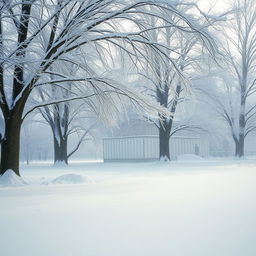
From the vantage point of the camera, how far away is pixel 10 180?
10.6m

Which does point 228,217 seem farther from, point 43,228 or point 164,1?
point 164,1

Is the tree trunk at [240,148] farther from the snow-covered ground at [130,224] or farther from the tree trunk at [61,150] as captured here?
the snow-covered ground at [130,224]

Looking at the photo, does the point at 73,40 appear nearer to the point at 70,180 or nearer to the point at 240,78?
the point at 70,180

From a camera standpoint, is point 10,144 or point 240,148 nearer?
point 10,144

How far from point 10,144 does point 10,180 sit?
4.53ft

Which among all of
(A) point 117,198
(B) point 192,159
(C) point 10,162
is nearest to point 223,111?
(B) point 192,159

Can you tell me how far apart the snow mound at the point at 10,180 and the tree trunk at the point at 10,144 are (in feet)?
0.98

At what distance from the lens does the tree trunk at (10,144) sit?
11.3m

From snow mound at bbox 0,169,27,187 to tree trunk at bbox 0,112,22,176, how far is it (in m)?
0.30

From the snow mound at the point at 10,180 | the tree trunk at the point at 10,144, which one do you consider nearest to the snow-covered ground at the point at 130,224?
the snow mound at the point at 10,180

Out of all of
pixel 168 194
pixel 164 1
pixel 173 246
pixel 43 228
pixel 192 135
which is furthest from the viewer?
pixel 192 135

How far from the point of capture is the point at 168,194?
294 inches

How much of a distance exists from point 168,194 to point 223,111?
25.0 metres

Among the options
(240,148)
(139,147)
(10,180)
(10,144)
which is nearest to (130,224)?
(10,180)
